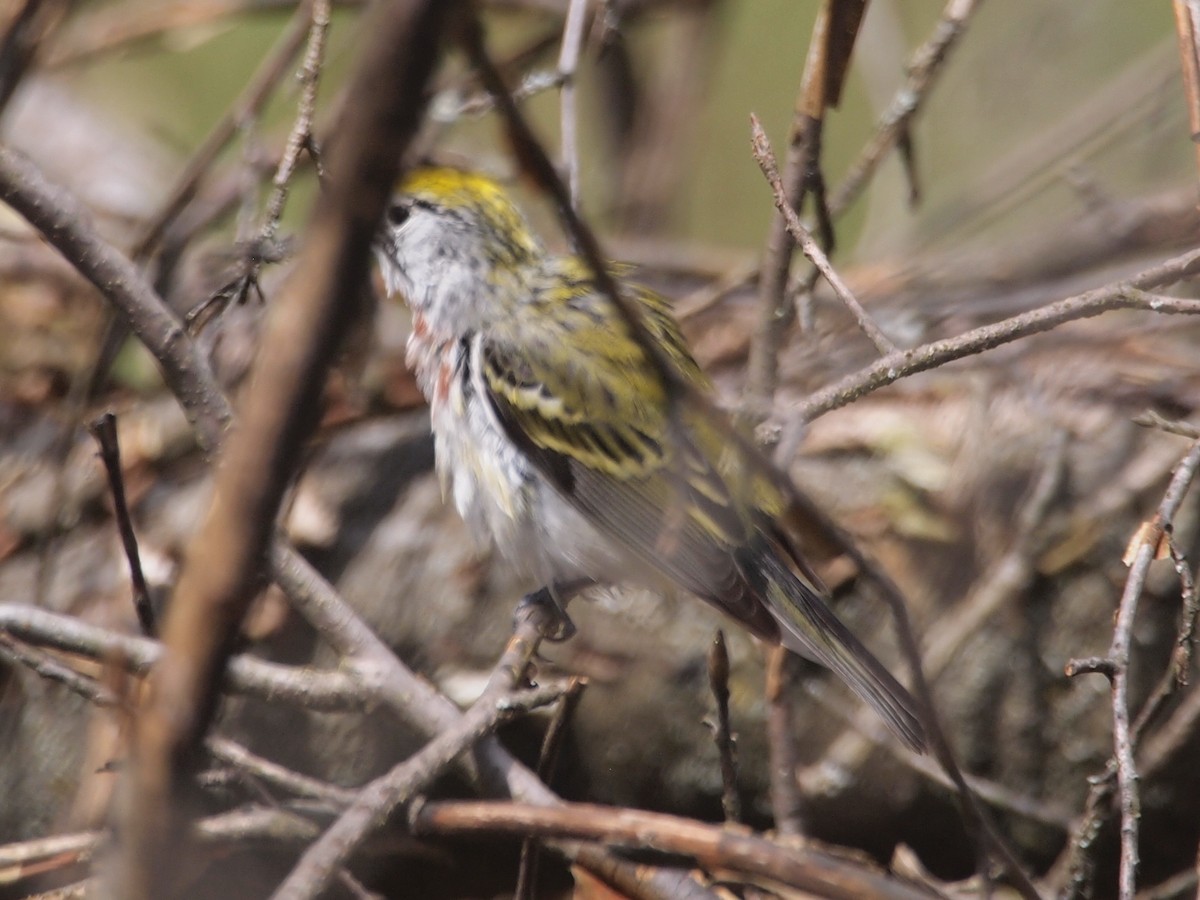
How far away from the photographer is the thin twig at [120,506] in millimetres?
1774

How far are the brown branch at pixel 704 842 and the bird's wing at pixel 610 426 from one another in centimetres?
132

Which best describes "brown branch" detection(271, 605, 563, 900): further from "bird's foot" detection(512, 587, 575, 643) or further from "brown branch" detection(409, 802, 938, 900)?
"bird's foot" detection(512, 587, 575, 643)

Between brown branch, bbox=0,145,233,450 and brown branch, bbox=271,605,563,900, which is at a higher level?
brown branch, bbox=0,145,233,450

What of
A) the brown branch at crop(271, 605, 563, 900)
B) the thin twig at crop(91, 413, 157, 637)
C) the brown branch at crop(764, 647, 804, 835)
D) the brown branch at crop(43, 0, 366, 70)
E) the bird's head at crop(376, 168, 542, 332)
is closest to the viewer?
the brown branch at crop(271, 605, 563, 900)

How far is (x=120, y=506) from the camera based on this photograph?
1.88 meters

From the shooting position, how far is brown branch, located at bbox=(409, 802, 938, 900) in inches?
52.1

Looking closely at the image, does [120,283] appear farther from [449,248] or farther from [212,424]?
[449,248]

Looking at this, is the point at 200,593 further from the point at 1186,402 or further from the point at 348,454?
the point at 1186,402

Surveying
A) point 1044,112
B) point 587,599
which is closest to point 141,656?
point 587,599

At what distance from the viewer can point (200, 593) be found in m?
0.83

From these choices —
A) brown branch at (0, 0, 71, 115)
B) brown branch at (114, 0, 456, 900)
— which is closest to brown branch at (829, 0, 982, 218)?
brown branch at (0, 0, 71, 115)

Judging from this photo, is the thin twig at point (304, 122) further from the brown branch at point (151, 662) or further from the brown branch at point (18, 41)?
the brown branch at point (18, 41)

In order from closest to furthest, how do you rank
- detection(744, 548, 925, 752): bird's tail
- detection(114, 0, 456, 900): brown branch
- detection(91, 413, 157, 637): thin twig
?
detection(114, 0, 456, 900): brown branch → detection(91, 413, 157, 637): thin twig → detection(744, 548, 925, 752): bird's tail

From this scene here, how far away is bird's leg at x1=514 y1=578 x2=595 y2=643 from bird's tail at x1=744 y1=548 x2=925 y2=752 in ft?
1.38
